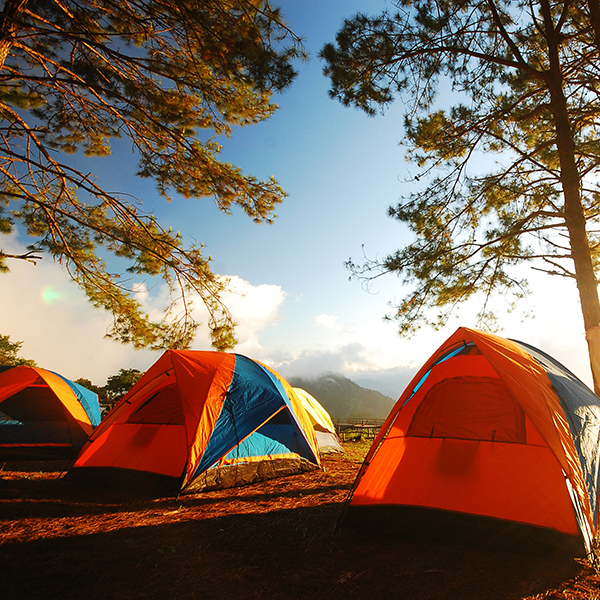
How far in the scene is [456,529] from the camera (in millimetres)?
3102

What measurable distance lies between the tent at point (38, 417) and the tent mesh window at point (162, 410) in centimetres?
315

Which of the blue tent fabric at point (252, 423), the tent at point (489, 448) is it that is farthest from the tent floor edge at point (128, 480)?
the tent at point (489, 448)

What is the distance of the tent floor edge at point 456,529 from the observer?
2801mm

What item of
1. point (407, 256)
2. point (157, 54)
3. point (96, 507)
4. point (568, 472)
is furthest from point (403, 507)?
point (157, 54)

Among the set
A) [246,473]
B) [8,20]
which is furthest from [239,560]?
[8,20]

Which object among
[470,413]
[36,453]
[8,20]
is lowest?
[36,453]

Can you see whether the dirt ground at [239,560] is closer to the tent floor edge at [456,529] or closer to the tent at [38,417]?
the tent floor edge at [456,529]

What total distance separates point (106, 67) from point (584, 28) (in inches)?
340

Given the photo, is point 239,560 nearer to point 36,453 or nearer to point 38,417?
point 36,453

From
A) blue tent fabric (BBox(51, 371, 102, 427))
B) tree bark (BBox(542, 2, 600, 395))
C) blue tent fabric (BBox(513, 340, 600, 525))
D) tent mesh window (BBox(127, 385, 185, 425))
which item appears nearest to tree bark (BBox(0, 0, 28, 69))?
tent mesh window (BBox(127, 385, 185, 425))

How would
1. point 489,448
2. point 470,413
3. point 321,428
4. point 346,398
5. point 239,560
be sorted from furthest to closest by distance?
point 346,398 → point 321,428 → point 470,413 → point 489,448 → point 239,560

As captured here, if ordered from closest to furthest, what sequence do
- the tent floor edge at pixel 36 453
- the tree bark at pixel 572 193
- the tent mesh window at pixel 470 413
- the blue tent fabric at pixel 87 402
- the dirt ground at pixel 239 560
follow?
the dirt ground at pixel 239 560
the tent mesh window at pixel 470 413
the tree bark at pixel 572 193
the tent floor edge at pixel 36 453
the blue tent fabric at pixel 87 402

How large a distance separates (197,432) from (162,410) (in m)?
1.02

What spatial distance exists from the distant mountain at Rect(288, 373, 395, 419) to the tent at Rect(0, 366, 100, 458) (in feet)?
325
